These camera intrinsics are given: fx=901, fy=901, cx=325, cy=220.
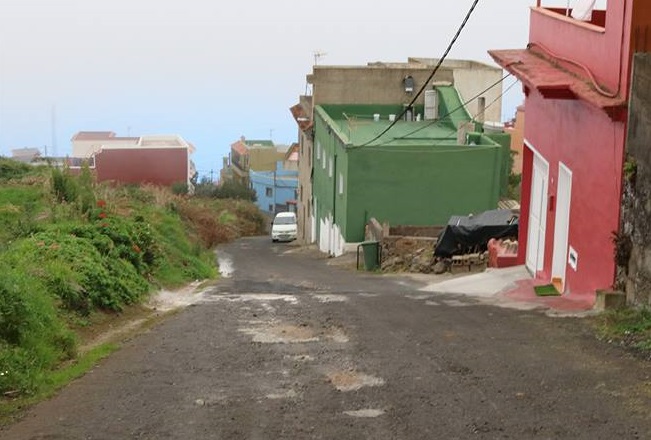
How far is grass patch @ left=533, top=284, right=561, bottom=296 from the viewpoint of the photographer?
14.9 m

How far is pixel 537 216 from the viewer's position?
17391mm

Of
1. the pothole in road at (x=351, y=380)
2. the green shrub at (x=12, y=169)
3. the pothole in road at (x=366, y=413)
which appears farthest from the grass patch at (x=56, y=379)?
the green shrub at (x=12, y=169)

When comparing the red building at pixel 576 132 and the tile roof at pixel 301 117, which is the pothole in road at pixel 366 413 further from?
the tile roof at pixel 301 117

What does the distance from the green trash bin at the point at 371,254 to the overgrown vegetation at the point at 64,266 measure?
5.20m

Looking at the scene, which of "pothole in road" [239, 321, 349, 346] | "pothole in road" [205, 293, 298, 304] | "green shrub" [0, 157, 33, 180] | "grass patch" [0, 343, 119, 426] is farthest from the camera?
"green shrub" [0, 157, 33, 180]

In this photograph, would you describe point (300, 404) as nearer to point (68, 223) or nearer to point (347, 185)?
point (68, 223)

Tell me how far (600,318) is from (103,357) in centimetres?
583

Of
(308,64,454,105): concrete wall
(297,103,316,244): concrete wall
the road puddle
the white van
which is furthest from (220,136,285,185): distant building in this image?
the road puddle

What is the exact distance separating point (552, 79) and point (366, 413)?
764 cm

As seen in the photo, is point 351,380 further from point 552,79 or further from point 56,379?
point 552,79

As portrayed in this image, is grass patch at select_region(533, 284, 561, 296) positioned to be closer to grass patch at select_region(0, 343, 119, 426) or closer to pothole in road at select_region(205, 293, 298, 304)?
pothole in road at select_region(205, 293, 298, 304)

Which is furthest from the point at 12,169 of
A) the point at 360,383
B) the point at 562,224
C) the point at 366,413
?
the point at 366,413

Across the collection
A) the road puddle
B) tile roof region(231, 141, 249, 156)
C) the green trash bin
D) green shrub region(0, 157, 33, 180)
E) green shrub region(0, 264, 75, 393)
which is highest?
green shrub region(0, 264, 75, 393)

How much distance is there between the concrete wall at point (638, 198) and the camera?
34.0ft
